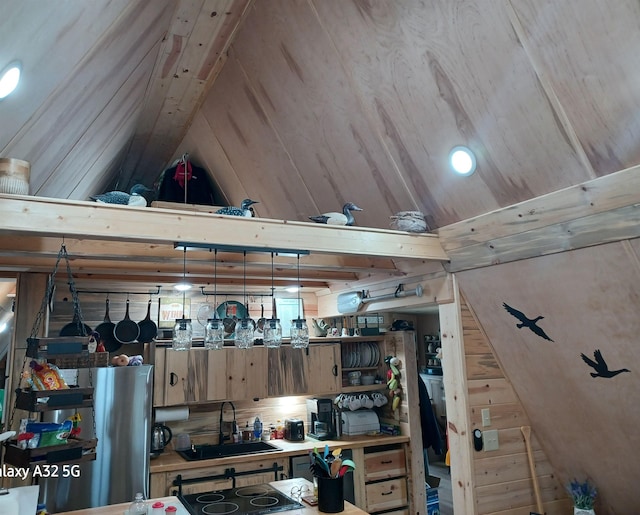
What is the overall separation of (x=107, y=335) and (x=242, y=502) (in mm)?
2125

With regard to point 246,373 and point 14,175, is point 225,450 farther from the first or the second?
point 14,175

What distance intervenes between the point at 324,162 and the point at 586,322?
6.03 feet

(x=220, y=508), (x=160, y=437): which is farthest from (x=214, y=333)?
(x=160, y=437)

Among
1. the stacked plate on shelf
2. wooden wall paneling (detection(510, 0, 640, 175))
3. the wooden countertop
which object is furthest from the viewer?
the stacked plate on shelf

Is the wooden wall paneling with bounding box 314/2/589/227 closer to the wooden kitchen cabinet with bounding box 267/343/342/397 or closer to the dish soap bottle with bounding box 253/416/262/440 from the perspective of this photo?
the wooden kitchen cabinet with bounding box 267/343/342/397

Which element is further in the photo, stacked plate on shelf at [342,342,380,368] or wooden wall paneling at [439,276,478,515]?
stacked plate on shelf at [342,342,380,368]

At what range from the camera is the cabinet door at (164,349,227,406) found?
4113 millimetres

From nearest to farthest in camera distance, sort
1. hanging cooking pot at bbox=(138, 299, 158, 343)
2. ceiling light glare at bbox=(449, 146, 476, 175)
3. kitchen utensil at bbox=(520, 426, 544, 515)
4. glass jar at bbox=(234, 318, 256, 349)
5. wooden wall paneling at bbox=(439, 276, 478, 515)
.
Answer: ceiling light glare at bbox=(449, 146, 476, 175) → glass jar at bbox=(234, 318, 256, 349) → wooden wall paneling at bbox=(439, 276, 478, 515) → kitchen utensil at bbox=(520, 426, 544, 515) → hanging cooking pot at bbox=(138, 299, 158, 343)

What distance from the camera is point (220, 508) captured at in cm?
269

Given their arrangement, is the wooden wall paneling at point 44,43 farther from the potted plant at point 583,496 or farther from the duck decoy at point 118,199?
the potted plant at point 583,496

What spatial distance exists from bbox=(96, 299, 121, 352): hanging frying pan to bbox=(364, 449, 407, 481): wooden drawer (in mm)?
2398

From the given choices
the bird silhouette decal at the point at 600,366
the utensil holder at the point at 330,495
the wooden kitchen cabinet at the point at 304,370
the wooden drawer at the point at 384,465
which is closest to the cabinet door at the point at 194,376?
the wooden kitchen cabinet at the point at 304,370

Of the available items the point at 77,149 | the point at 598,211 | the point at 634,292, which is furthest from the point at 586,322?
the point at 77,149

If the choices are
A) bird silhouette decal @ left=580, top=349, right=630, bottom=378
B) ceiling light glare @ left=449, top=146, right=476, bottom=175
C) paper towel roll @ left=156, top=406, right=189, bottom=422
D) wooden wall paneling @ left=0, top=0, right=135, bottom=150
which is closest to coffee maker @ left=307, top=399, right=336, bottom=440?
paper towel roll @ left=156, top=406, right=189, bottom=422
